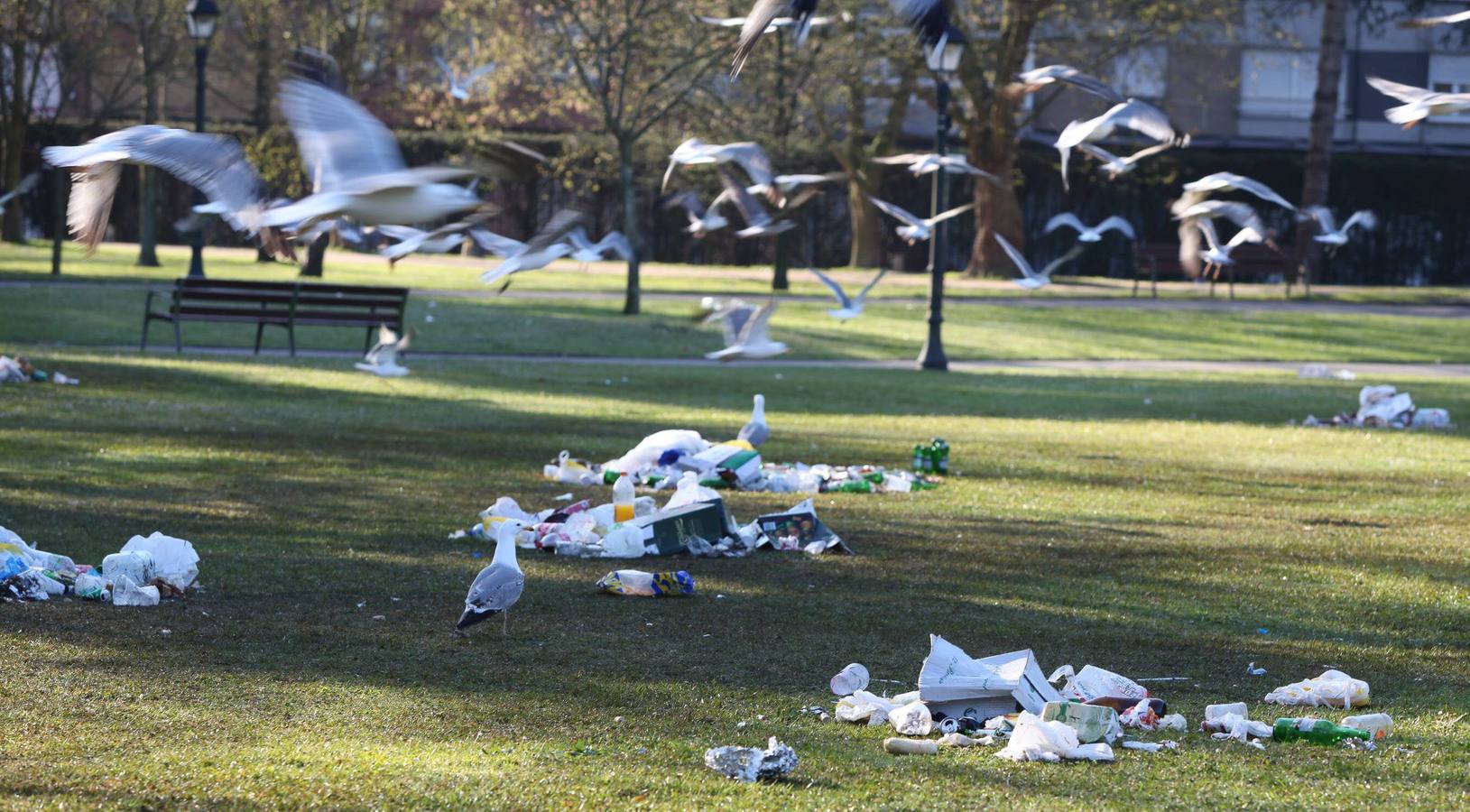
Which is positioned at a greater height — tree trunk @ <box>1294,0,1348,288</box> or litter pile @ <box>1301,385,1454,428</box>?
tree trunk @ <box>1294,0,1348,288</box>

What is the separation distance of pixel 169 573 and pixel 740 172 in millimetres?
26404

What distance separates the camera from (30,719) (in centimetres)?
588

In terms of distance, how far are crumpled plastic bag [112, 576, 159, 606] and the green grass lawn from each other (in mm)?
92

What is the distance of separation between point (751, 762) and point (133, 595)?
3.66 meters

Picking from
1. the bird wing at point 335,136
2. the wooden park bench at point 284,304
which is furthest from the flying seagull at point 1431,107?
the wooden park bench at point 284,304

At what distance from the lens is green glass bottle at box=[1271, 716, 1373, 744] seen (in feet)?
19.9

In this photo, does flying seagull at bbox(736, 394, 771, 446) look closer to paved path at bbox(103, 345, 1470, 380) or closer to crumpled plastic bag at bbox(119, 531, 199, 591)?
crumpled plastic bag at bbox(119, 531, 199, 591)

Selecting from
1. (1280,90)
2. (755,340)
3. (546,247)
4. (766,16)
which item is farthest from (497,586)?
(1280,90)

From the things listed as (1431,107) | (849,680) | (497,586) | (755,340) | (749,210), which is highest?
(1431,107)

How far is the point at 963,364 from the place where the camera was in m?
25.6

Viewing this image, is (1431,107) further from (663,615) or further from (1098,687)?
(663,615)

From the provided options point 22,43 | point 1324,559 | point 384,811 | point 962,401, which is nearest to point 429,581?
point 384,811

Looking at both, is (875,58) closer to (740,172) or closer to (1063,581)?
(740,172)

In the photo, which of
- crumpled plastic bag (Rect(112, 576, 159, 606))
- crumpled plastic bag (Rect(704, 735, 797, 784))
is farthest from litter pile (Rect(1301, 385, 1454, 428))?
crumpled plastic bag (Rect(704, 735, 797, 784))
